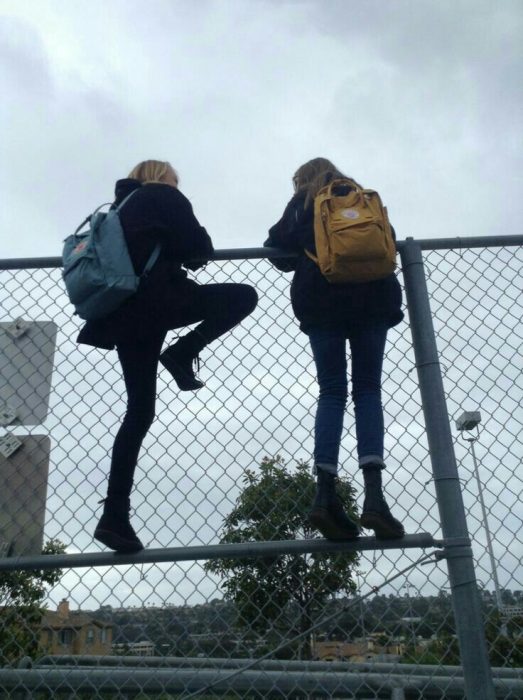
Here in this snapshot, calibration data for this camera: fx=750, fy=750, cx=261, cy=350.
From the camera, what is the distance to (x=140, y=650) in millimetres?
2811

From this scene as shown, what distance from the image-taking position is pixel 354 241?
9.61 feet

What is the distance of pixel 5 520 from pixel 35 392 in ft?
1.74

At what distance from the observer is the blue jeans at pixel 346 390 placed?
281 centimetres

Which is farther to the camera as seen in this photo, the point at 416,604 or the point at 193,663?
the point at 193,663

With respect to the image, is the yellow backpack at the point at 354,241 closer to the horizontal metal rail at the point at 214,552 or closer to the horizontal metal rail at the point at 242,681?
the horizontal metal rail at the point at 214,552

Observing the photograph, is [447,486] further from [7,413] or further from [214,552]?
[7,413]

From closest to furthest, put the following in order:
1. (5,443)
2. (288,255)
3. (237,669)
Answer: (237,669) < (5,443) < (288,255)

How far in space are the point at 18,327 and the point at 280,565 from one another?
4.96ft

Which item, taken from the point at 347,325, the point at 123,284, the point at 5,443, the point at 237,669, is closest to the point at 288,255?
the point at 347,325

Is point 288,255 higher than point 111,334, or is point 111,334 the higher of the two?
point 288,255

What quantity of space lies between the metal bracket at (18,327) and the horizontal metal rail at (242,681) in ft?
4.46

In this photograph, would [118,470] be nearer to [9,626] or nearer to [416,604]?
[9,626]

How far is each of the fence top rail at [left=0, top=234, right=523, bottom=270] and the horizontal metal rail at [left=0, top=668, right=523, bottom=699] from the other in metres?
1.66

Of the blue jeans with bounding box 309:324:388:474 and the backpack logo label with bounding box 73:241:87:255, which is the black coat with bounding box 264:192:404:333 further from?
the backpack logo label with bounding box 73:241:87:255
